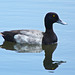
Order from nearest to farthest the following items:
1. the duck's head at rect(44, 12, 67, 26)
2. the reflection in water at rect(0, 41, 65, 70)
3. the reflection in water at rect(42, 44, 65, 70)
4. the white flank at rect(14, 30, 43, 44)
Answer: the reflection in water at rect(42, 44, 65, 70)
the reflection in water at rect(0, 41, 65, 70)
the white flank at rect(14, 30, 43, 44)
the duck's head at rect(44, 12, 67, 26)

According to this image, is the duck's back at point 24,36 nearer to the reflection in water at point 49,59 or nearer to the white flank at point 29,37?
the white flank at point 29,37

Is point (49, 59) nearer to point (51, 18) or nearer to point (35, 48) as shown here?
point (35, 48)

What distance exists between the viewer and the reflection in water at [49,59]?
11.9 meters

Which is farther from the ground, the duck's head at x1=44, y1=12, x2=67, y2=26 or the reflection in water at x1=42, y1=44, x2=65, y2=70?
the duck's head at x1=44, y1=12, x2=67, y2=26

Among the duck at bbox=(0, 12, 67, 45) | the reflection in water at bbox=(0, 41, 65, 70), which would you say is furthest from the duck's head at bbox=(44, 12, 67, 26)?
the reflection in water at bbox=(0, 41, 65, 70)

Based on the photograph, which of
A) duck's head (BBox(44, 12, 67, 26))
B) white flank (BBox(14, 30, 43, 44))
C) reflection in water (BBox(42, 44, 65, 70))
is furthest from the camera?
duck's head (BBox(44, 12, 67, 26))

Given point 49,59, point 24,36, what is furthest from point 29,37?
point 49,59

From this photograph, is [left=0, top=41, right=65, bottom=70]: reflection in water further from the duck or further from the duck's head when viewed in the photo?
the duck's head

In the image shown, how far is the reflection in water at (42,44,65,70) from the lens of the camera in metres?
11.9

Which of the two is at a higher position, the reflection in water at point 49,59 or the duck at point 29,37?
the duck at point 29,37

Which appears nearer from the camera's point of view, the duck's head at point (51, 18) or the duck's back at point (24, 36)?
the duck's back at point (24, 36)

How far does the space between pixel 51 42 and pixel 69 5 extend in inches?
165

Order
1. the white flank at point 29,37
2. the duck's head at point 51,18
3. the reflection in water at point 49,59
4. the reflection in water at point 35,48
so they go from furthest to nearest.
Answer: the duck's head at point 51,18, the white flank at point 29,37, the reflection in water at point 35,48, the reflection in water at point 49,59

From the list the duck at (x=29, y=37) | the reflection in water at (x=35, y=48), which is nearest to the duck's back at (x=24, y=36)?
the duck at (x=29, y=37)
